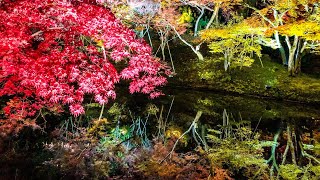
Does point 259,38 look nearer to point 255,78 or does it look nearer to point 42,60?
point 255,78

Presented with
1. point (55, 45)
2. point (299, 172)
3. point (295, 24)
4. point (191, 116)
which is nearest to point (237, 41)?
point (295, 24)

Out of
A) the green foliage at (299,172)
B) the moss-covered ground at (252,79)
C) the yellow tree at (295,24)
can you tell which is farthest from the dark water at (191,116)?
the yellow tree at (295,24)

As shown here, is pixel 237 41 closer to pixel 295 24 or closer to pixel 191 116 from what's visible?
pixel 295 24

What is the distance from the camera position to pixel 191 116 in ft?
33.2

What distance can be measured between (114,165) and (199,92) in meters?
9.06

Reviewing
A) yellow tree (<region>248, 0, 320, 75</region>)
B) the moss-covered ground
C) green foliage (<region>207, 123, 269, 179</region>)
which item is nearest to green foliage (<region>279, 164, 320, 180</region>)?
green foliage (<region>207, 123, 269, 179</region>)

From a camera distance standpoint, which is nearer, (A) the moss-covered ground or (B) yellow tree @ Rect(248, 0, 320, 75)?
(B) yellow tree @ Rect(248, 0, 320, 75)

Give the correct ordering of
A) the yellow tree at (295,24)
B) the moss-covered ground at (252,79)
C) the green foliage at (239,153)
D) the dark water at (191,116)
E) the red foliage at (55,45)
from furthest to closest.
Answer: the moss-covered ground at (252,79), the yellow tree at (295,24), the red foliage at (55,45), the green foliage at (239,153), the dark water at (191,116)

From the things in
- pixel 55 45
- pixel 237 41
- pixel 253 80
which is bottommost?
pixel 253 80

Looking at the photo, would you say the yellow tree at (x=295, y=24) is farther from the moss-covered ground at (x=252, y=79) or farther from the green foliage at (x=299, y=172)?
the green foliage at (x=299, y=172)

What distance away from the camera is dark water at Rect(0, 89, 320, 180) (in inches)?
210

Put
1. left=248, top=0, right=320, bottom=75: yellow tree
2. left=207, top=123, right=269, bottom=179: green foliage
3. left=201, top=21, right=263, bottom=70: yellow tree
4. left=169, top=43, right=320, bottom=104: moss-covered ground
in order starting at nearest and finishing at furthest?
1. left=207, top=123, right=269, bottom=179: green foliage
2. left=248, top=0, right=320, bottom=75: yellow tree
3. left=201, top=21, right=263, bottom=70: yellow tree
4. left=169, top=43, right=320, bottom=104: moss-covered ground

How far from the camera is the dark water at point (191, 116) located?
5.33 metres

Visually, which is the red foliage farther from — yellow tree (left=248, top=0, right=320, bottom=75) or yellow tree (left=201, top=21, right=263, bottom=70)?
yellow tree (left=248, top=0, right=320, bottom=75)
